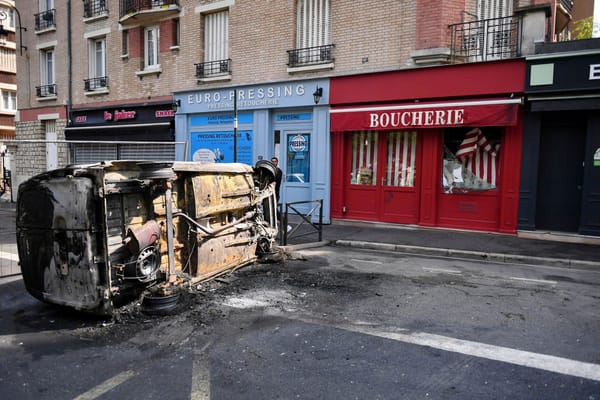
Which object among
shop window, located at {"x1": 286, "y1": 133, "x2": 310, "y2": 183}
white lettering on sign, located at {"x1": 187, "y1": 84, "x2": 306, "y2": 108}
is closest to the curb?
shop window, located at {"x1": 286, "y1": 133, "x2": 310, "y2": 183}

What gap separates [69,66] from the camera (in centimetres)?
1816

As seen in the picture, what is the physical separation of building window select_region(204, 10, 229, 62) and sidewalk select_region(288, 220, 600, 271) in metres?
6.83

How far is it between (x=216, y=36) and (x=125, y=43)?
432cm

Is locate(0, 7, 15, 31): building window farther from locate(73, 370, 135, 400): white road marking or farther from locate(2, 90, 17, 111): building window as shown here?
locate(73, 370, 135, 400): white road marking

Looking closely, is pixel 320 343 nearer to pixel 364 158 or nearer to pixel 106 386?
pixel 106 386

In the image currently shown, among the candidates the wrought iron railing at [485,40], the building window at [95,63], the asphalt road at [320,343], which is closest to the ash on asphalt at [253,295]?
the asphalt road at [320,343]

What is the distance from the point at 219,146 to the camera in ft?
47.3

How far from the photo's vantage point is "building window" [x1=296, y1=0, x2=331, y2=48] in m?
12.3

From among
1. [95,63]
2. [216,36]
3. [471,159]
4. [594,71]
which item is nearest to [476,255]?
[471,159]

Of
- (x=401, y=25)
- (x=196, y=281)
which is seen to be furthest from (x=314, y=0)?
(x=196, y=281)

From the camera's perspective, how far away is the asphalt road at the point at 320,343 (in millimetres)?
3455

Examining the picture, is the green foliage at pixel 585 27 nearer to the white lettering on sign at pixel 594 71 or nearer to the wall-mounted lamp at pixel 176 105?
the white lettering on sign at pixel 594 71

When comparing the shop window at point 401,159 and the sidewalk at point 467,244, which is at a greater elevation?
the shop window at point 401,159

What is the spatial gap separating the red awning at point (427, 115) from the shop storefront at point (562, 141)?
0.57 meters
